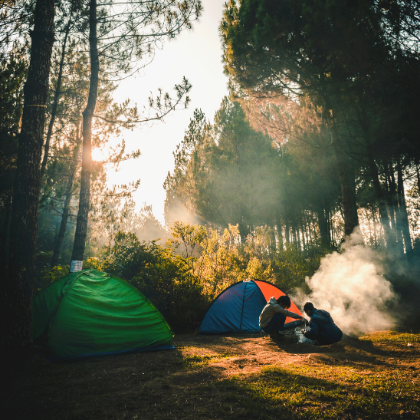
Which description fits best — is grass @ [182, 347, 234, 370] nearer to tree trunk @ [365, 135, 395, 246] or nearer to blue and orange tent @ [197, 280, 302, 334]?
blue and orange tent @ [197, 280, 302, 334]

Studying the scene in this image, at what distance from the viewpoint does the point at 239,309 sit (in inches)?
295

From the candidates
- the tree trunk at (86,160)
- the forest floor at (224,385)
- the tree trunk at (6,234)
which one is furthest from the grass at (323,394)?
the tree trunk at (6,234)

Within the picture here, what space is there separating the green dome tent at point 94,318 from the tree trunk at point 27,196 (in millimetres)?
522

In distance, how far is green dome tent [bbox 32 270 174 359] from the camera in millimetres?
4707

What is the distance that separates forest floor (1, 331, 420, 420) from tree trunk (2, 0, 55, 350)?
644mm

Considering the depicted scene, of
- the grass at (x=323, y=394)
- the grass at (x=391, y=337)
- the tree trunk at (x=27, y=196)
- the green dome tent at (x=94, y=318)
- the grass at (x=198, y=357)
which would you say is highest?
the tree trunk at (x=27, y=196)

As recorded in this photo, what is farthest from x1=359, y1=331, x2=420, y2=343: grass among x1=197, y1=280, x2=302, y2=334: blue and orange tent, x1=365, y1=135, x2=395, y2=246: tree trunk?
x1=365, y1=135, x2=395, y2=246: tree trunk

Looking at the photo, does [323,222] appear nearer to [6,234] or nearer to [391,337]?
[391,337]

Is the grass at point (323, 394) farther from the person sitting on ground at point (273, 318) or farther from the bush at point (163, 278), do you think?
the bush at point (163, 278)

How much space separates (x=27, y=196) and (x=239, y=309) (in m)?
5.78

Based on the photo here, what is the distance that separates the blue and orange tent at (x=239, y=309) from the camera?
287 inches

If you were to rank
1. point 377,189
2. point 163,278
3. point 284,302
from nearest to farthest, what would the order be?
point 284,302, point 163,278, point 377,189

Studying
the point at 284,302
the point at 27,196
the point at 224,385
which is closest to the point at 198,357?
the point at 224,385

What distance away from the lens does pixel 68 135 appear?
14.4 m
